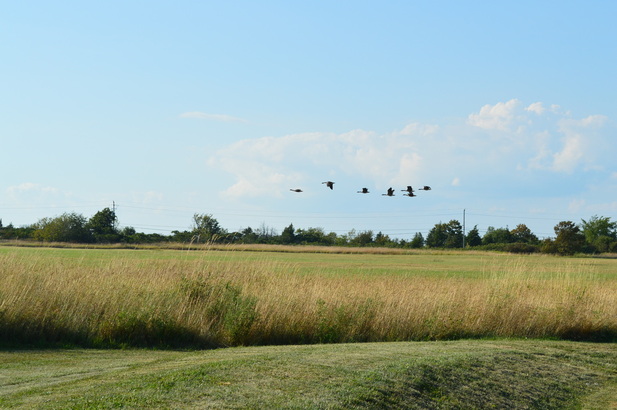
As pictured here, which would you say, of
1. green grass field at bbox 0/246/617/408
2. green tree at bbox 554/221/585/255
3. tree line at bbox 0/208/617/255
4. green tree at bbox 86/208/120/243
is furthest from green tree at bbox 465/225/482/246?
green grass field at bbox 0/246/617/408

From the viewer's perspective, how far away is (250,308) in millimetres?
15609

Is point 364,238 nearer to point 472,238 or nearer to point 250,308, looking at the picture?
point 472,238

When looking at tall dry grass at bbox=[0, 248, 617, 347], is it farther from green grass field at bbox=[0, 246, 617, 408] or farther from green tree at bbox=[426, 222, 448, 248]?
green tree at bbox=[426, 222, 448, 248]

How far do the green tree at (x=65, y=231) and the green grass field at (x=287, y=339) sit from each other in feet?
255

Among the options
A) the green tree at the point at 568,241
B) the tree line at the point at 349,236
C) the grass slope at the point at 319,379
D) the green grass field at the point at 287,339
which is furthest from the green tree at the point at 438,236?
the grass slope at the point at 319,379

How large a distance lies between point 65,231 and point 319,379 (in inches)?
3582

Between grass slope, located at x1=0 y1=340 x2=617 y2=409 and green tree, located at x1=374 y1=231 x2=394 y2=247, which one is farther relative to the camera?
green tree, located at x1=374 y1=231 x2=394 y2=247

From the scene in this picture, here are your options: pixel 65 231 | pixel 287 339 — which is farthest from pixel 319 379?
pixel 65 231

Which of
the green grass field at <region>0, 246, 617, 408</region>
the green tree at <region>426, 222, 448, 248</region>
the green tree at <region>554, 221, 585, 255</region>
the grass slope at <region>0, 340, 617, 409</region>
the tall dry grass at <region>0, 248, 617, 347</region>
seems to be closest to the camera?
the grass slope at <region>0, 340, 617, 409</region>

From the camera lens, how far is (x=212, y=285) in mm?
16766

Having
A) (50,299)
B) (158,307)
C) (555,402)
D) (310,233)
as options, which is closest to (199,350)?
(158,307)

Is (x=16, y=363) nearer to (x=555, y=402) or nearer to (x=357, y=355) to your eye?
(x=357, y=355)

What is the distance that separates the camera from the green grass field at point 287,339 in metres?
8.41

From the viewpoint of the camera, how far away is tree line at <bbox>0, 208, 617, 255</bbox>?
84.6m
